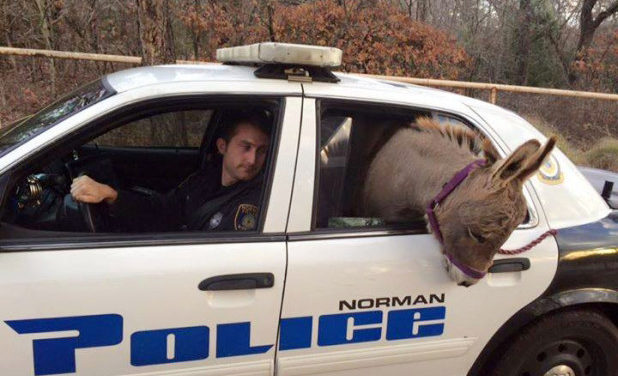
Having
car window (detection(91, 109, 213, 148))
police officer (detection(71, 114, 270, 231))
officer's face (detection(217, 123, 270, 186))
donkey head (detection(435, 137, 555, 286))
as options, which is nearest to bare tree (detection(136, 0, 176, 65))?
car window (detection(91, 109, 213, 148))

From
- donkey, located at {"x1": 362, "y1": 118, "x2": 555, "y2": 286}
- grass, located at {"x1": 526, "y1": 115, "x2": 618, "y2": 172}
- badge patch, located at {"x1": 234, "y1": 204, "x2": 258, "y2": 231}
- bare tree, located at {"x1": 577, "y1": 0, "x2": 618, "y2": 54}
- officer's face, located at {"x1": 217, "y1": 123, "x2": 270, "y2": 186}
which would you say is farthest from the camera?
bare tree, located at {"x1": 577, "y1": 0, "x2": 618, "y2": 54}

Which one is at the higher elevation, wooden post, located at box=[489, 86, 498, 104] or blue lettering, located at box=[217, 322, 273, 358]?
wooden post, located at box=[489, 86, 498, 104]

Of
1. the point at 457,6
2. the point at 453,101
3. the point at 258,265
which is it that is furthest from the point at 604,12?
the point at 258,265

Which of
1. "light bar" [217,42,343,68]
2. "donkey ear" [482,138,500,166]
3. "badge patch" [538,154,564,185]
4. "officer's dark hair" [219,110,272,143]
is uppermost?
"light bar" [217,42,343,68]

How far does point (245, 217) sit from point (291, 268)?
384 millimetres

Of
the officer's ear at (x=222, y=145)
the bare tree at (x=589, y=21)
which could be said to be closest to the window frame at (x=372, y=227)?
the officer's ear at (x=222, y=145)

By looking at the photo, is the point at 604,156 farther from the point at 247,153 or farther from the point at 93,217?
the point at 93,217

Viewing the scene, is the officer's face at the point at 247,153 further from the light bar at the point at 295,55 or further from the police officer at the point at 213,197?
the light bar at the point at 295,55

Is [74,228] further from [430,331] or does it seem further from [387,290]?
[430,331]

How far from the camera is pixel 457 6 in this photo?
1730cm

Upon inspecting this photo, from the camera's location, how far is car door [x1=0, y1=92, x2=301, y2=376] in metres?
1.82

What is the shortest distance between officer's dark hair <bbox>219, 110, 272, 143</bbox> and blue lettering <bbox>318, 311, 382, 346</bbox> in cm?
90

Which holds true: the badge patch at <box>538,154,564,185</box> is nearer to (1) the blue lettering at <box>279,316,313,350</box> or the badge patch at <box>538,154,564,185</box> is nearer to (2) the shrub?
(1) the blue lettering at <box>279,316,313,350</box>

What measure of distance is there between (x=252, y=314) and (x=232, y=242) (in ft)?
0.96
